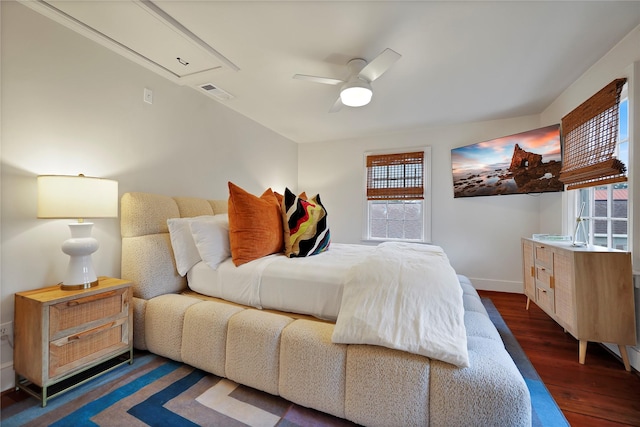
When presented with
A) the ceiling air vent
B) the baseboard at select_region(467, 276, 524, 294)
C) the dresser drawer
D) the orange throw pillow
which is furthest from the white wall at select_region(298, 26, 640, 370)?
the orange throw pillow

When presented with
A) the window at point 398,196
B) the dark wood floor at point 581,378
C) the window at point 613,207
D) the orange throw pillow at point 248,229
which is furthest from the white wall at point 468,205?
the orange throw pillow at point 248,229

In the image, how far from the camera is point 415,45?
1996 mm

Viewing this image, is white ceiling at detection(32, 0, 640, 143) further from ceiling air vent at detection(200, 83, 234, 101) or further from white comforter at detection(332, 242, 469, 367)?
white comforter at detection(332, 242, 469, 367)

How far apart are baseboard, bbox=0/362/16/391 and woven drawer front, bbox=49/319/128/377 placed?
361 mm

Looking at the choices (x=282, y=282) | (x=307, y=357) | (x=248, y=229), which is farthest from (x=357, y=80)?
(x=307, y=357)

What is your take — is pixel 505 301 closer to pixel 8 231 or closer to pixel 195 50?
pixel 195 50

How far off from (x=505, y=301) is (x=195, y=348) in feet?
11.2

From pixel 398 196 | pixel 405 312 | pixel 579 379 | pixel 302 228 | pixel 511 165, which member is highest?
pixel 511 165

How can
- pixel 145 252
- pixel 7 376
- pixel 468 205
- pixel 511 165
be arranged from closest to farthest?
pixel 7 376 < pixel 145 252 < pixel 511 165 < pixel 468 205

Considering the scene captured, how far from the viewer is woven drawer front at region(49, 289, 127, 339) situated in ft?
4.60

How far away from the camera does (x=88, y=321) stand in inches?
60.7

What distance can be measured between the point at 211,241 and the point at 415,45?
2.17 meters

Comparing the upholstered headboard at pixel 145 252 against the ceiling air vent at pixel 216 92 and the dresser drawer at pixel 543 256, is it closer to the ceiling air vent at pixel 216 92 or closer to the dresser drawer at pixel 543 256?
the ceiling air vent at pixel 216 92

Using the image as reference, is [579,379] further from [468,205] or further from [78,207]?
[78,207]
